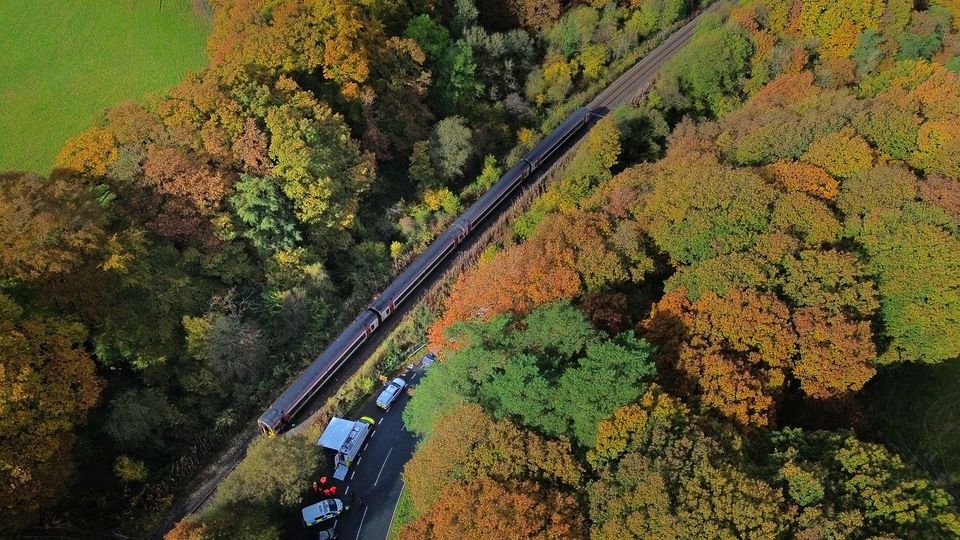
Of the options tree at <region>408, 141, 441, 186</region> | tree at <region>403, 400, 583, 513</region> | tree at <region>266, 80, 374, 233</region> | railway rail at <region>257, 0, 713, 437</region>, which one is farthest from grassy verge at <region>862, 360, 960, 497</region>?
tree at <region>266, 80, 374, 233</region>

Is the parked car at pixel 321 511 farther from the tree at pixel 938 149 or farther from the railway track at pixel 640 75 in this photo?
the railway track at pixel 640 75

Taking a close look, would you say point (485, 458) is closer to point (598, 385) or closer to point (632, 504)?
point (598, 385)

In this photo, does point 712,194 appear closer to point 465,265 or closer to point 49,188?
point 465,265

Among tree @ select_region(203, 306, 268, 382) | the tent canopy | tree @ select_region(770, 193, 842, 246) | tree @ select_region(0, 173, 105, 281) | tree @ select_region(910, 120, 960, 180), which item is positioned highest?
tree @ select_region(0, 173, 105, 281)

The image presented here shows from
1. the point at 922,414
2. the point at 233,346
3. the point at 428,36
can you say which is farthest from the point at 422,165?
the point at 922,414

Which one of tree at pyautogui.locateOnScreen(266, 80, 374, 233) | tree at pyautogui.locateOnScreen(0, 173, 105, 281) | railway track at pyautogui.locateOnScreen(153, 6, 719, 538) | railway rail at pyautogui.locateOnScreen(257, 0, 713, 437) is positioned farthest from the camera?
tree at pyautogui.locateOnScreen(266, 80, 374, 233)

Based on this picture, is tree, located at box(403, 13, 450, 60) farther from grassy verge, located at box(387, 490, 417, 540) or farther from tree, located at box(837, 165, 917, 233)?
grassy verge, located at box(387, 490, 417, 540)

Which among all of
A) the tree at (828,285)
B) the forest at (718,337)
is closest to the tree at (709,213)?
the forest at (718,337)
